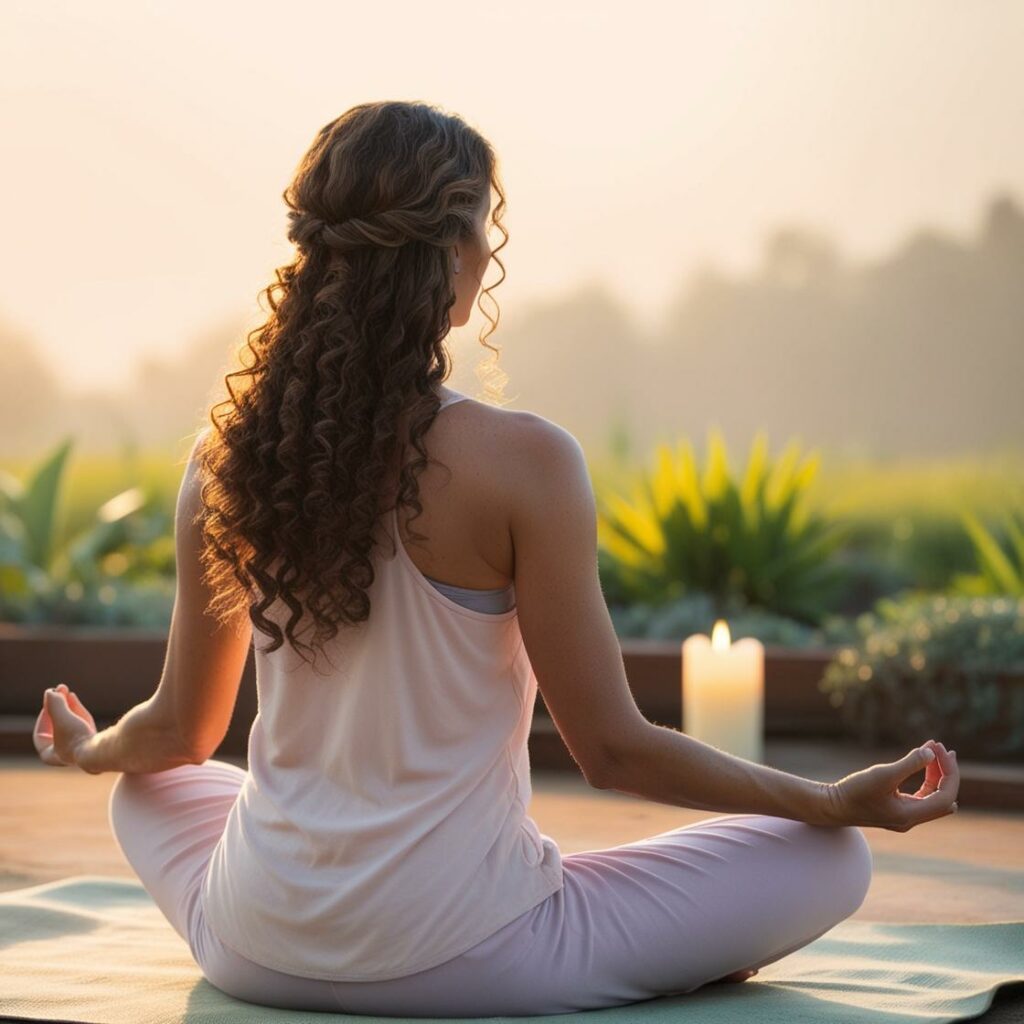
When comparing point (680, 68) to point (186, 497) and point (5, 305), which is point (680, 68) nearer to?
point (5, 305)

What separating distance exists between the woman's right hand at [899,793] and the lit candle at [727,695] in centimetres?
154

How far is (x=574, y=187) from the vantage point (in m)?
6.64

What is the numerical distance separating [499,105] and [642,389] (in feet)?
4.28

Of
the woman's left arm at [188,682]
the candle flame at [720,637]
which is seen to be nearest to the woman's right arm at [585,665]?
the woman's left arm at [188,682]

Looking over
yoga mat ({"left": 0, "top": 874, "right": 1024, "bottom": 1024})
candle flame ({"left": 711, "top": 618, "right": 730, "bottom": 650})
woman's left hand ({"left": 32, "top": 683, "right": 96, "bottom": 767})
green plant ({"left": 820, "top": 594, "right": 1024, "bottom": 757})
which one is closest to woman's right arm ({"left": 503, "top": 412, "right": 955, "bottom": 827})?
yoga mat ({"left": 0, "top": 874, "right": 1024, "bottom": 1024})

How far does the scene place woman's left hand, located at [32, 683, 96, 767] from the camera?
6.26ft

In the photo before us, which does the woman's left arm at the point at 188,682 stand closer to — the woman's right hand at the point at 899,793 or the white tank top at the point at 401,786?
the white tank top at the point at 401,786

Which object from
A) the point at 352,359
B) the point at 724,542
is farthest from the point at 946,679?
the point at 352,359

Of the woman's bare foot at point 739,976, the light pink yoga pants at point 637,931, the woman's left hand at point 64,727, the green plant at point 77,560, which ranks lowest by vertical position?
the woman's bare foot at point 739,976

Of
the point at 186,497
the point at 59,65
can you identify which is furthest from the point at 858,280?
the point at 186,497

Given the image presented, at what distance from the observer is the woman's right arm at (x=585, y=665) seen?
4.61 feet

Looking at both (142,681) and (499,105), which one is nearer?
(142,681)

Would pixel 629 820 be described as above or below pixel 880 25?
below

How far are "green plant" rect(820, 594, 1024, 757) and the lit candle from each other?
0.67m
